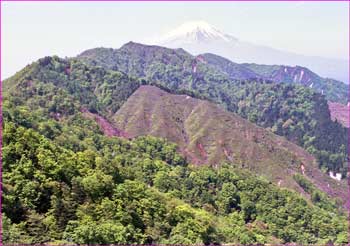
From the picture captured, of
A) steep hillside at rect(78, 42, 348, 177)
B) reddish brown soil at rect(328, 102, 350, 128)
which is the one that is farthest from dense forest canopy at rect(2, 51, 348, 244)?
reddish brown soil at rect(328, 102, 350, 128)

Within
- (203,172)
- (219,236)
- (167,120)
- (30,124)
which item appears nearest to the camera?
(219,236)

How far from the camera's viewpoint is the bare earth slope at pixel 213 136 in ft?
289

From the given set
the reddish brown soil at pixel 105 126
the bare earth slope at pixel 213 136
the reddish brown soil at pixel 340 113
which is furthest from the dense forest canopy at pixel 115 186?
the reddish brown soil at pixel 340 113

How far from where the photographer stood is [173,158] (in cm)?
8081

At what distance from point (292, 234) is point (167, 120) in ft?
166

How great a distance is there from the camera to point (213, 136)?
3743 inches

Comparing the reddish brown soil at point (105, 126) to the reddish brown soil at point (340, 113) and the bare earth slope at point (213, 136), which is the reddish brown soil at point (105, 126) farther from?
the reddish brown soil at point (340, 113)

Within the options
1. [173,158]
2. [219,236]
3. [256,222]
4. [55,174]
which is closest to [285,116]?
[173,158]

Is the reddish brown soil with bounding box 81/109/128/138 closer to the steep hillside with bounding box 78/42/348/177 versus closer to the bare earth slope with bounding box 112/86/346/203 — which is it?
the bare earth slope with bounding box 112/86/346/203

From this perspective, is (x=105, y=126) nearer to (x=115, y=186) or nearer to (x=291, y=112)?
(x=115, y=186)

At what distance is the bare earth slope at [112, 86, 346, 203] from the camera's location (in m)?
88.1

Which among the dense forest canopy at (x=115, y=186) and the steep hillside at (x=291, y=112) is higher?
the steep hillside at (x=291, y=112)

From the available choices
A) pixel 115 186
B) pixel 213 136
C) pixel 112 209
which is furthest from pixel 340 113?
pixel 112 209

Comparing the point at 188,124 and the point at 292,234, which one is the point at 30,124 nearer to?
the point at 292,234
